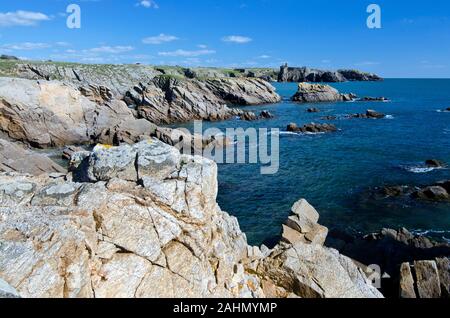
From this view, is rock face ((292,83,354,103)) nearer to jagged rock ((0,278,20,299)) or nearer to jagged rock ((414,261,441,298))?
jagged rock ((414,261,441,298))

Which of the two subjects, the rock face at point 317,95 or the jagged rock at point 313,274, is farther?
the rock face at point 317,95

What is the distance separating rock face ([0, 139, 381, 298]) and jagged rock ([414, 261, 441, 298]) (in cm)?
690

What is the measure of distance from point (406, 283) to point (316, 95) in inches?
5713

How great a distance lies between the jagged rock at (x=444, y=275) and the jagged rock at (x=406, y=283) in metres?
1.83

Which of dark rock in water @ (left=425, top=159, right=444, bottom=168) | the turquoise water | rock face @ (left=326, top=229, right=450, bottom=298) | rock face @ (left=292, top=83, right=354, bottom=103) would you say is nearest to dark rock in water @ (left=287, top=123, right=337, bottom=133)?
the turquoise water

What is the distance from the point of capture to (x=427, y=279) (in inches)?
895

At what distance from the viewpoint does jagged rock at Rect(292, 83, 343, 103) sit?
519 ft

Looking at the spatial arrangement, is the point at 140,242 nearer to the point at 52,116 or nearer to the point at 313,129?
the point at 52,116

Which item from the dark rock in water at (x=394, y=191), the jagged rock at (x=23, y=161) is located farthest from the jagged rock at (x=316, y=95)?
the jagged rock at (x=23, y=161)

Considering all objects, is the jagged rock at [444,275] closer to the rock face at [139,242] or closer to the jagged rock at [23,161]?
the rock face at [139,242]

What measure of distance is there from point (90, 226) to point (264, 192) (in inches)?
1371

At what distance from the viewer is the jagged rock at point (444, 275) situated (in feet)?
72.7

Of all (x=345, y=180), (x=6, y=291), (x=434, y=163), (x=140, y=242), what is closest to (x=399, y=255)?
(x=345, y=180)

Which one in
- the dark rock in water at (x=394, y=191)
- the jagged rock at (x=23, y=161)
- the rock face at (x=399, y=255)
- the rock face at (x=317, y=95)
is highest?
the rock face at (x=317, y=95)
